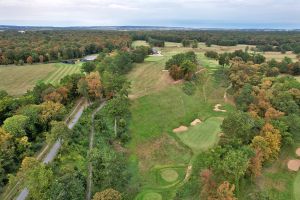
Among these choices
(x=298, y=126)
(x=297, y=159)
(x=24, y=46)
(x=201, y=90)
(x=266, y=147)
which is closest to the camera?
(x=266, y=147)

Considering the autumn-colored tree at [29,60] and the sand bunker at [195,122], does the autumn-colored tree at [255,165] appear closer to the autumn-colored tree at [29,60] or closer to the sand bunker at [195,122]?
the sand bunker at [195,122]

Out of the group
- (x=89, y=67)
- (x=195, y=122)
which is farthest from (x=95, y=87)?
(x=89, y=67)

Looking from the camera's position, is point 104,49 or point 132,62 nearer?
point 132,62

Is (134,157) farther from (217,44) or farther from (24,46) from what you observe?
(217,44)

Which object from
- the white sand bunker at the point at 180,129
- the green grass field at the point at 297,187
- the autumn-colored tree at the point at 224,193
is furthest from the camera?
the white sand bunker at the point at 180,129

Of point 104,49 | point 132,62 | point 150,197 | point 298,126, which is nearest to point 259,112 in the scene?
point 298,126

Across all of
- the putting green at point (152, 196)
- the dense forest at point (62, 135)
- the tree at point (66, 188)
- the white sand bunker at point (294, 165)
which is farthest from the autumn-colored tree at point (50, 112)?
the white sand bunker at point (294, 165)
